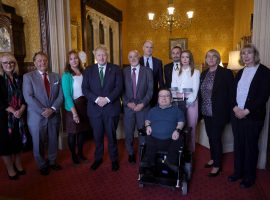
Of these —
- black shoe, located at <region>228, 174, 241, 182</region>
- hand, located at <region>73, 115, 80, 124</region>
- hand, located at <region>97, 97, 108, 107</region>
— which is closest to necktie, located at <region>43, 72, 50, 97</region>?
hand, located at <region>73, 115, 80, 124</region>

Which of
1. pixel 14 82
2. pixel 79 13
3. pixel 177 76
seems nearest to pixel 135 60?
pixel 177 76

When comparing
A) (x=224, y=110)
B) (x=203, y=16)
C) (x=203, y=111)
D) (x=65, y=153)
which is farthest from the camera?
(x=203, y=16)

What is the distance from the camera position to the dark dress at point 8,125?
9.71 feet

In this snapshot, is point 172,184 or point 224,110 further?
point 224,110

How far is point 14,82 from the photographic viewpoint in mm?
3053

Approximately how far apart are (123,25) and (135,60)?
578 cm

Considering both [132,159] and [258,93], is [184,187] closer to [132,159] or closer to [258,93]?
[132,159]

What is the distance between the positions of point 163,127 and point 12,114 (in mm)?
1803

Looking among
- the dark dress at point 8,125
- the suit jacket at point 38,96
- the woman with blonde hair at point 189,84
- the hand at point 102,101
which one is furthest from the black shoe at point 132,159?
the dark dress at point 8,125

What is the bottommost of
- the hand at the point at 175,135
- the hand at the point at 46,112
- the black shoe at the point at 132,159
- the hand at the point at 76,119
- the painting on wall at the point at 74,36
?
the black shoe at the point at 132,159

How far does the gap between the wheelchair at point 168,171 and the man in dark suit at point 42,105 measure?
123cm

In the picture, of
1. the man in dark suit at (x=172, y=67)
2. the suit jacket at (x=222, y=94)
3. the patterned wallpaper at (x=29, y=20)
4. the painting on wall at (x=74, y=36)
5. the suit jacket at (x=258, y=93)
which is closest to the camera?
the suit jacket at (x=258, y=93)

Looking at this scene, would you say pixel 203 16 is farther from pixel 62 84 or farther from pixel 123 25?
pixel 62 84

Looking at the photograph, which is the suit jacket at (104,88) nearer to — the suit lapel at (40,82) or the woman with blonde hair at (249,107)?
the suit lapel at (40,82)
